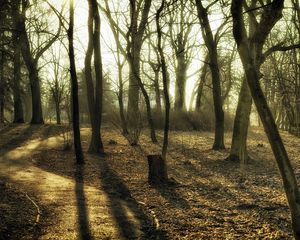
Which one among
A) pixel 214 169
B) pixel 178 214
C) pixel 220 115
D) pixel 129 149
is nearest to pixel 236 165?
pixel 214 169

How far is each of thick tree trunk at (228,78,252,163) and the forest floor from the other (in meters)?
0.42

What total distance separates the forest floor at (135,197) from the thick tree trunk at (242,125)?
419 mm

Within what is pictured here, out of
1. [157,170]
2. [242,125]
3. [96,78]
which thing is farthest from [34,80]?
[157,170]

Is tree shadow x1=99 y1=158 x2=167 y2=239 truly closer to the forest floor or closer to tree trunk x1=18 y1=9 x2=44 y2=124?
the forest floor

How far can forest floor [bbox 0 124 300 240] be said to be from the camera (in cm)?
750

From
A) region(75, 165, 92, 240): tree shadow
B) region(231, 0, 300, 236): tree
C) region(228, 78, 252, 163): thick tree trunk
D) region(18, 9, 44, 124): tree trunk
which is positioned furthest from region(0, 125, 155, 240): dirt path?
region(18, 9, 44, 124): tree trunk

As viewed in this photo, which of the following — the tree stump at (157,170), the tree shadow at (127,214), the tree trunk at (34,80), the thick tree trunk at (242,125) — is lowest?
the tree shadow at (127,214)

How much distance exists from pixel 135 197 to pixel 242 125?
6.09 metres

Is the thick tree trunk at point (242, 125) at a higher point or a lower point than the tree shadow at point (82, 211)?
higher

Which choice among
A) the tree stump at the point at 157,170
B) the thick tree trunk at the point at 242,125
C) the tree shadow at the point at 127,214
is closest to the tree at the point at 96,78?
the tree shadow at the point at 127,214

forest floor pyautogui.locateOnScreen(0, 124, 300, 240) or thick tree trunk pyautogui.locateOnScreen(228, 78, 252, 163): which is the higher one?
thick tree trunk pyautogui.locateOnScreen(228, 78, 252, 163)

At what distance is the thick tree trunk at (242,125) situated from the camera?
14.8m

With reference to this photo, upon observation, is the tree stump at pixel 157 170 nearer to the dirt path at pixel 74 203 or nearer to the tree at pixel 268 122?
the dirt path at pixel 74 203

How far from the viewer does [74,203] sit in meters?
8.98
